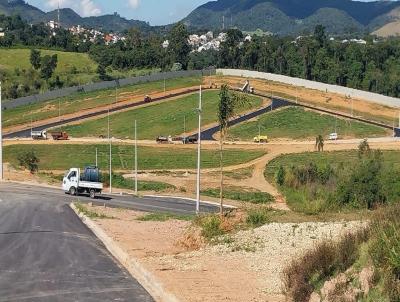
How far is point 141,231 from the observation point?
2823 cm

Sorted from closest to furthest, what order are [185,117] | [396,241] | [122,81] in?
[396,241], [185,117], [122,81]

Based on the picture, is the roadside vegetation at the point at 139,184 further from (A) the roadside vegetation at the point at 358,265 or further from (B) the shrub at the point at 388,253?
(B) the shrub at the point at 388,253

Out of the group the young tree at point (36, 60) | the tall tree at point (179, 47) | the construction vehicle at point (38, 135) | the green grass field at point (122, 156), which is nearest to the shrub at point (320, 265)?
the green grass field at point (122, 156)

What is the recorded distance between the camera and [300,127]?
108 metres

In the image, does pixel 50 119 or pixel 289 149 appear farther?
pixel 50 119

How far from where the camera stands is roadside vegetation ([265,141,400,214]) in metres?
36.6

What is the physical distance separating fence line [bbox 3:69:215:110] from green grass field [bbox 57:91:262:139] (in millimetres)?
22089

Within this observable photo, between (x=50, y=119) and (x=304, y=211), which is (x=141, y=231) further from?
(x=50, y=119)

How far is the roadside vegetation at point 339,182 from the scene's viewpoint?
120 ft

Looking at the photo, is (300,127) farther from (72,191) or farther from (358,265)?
(358,265)

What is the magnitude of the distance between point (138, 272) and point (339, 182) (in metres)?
Result: 27.3

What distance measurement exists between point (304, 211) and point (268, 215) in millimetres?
2666

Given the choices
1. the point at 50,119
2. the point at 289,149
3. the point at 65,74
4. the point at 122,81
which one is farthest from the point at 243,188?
the point at 65,74

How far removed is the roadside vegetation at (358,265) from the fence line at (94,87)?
119975mm
